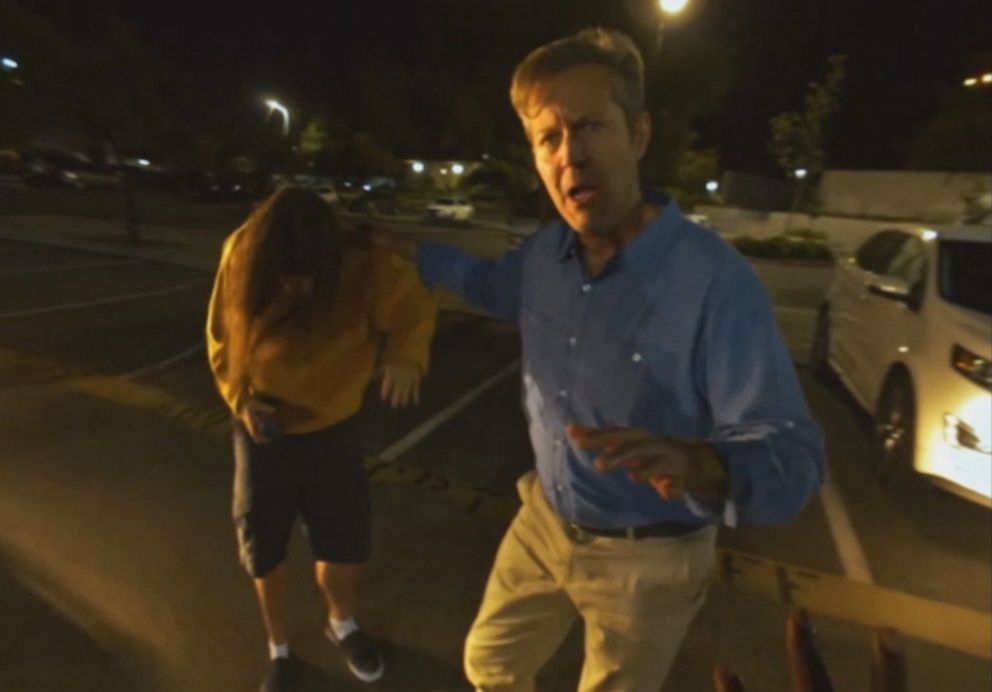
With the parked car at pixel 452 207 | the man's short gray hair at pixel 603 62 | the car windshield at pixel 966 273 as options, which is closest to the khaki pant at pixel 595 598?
the man's short gray hair at pixel 603 62

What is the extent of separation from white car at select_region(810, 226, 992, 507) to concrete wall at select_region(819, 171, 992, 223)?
2058 cm

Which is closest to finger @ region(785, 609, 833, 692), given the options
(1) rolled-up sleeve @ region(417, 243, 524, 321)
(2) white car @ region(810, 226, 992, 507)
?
(1) rolled-up sleeve @ region(417, 243, 524, 321)

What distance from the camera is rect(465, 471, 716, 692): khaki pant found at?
1710mm

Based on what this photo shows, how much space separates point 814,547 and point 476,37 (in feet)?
26.0

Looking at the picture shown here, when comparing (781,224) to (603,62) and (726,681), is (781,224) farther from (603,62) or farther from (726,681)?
(726,681)

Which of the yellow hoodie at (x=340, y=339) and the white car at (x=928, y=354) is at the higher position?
the yellow hoodie at (x=340, y=339)

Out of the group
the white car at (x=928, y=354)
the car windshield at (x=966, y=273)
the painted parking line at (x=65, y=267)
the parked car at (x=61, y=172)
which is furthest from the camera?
the parked car at (x=61, y=172)

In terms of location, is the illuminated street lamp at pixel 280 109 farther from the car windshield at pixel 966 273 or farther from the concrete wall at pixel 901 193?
the concrete wall at pixel 901 193

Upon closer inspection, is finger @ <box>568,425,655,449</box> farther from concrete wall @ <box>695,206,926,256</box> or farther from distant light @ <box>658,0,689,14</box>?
concrete wall @ <box>695,206,926,256</box>

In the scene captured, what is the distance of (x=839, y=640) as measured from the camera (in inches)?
129

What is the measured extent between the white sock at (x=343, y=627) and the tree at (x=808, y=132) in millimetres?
27689

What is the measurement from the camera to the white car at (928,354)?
4.09 metres

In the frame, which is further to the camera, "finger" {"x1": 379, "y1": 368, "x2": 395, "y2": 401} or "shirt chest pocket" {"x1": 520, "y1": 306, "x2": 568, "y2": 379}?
"finger" {"x1": 379, "y1": 368, "x2": 395, "y2": 401}

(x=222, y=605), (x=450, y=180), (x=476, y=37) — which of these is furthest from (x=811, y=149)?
(x=222, y=605)
